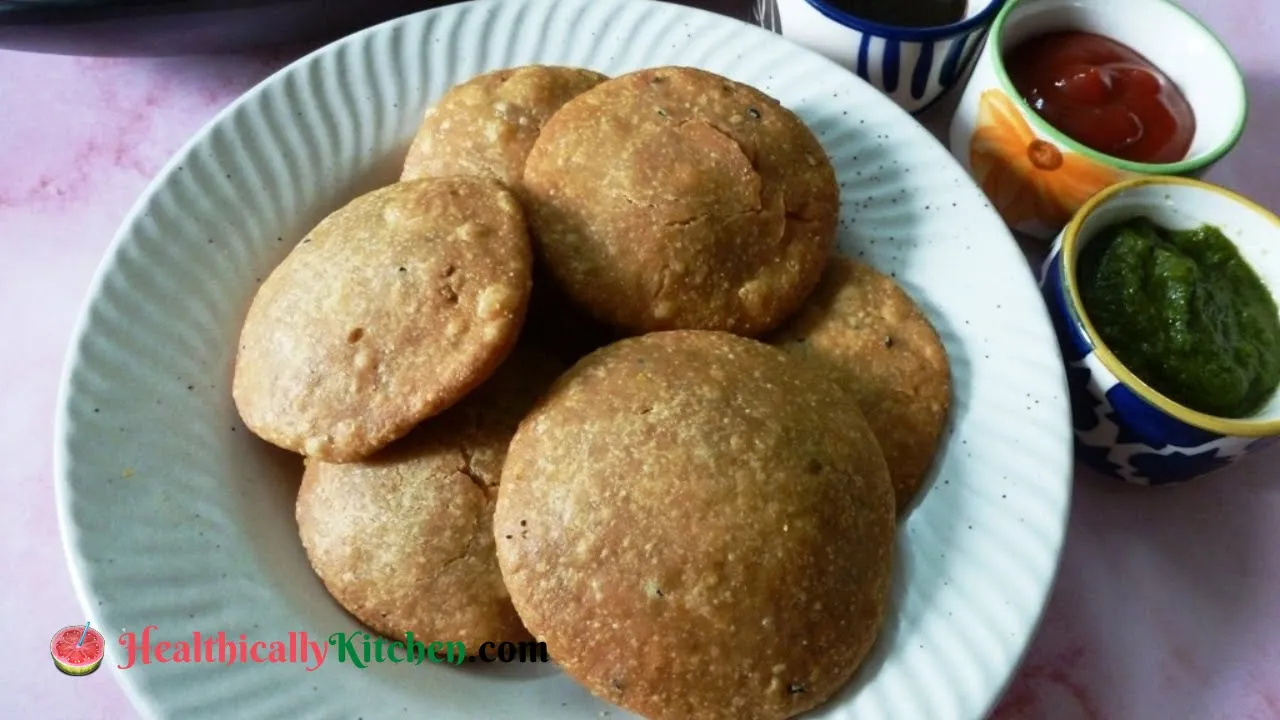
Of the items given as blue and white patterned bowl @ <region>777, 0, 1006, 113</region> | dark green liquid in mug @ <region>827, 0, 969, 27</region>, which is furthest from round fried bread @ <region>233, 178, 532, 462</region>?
dark green liquid in mug @ <region>827, 0, 969, 27</region>

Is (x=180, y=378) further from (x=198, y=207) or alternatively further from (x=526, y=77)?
(x=526, y=77)

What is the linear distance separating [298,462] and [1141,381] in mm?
1231

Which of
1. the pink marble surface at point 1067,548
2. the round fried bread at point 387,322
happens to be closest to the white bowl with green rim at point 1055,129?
the pink marble surface at point 1067,548

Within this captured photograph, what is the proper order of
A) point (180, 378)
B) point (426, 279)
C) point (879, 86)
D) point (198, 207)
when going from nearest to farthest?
point (426, 279), point (180, 378), point (198, 207), point (879, 86)

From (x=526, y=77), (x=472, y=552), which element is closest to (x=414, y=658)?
(x=472, y=552)

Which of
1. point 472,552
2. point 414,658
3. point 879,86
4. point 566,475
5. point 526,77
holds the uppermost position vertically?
point 526,77

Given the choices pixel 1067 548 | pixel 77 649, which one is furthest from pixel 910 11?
pixel 77 649

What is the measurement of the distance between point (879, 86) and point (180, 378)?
4.12 feet

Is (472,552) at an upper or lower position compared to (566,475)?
lower

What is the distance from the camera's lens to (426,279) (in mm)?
1177

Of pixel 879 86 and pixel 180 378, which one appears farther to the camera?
pixel 879 86

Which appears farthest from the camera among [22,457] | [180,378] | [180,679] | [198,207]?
[22,457]

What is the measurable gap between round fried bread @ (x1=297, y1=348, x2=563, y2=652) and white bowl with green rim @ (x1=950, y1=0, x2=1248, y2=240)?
1023mm

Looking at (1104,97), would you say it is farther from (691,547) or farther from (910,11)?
(691,547)
